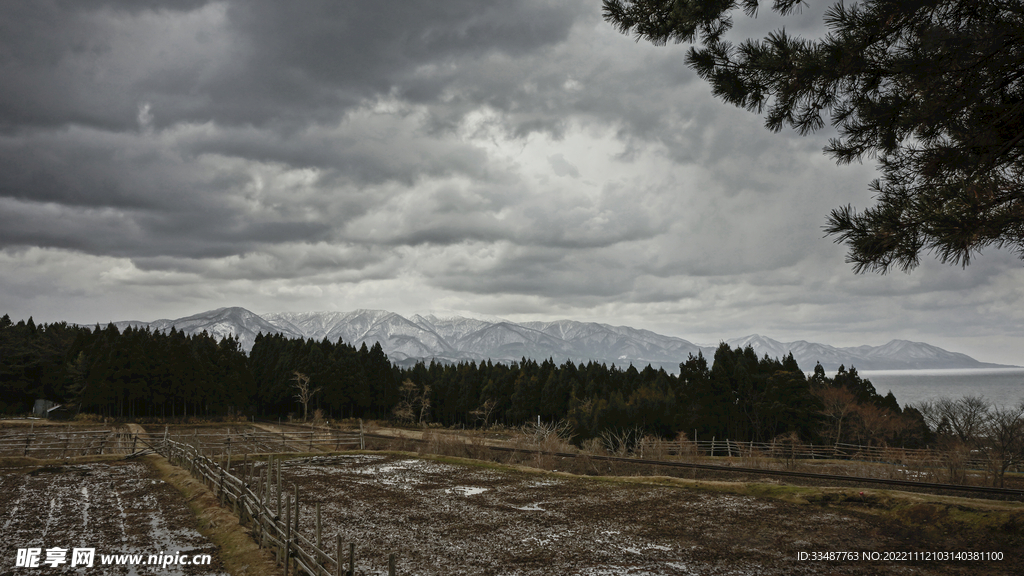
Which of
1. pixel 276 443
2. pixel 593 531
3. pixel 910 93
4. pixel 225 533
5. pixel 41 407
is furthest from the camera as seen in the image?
pixel 41 407

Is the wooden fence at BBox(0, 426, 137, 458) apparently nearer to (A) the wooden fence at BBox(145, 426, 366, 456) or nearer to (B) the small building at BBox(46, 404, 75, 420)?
(A) the wooden fence at BBox(145, 426, 366, 456)

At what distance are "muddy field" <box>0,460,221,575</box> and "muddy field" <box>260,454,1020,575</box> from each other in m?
3.50

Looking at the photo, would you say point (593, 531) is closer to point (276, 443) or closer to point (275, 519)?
point (275, 519)

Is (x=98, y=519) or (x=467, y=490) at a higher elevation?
(x=98, y=519)

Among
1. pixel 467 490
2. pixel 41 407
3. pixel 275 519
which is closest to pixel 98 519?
pixel 275 519

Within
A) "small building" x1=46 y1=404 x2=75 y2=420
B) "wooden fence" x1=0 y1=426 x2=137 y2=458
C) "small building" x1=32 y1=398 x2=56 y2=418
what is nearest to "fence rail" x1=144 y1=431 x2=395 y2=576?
"wooden fence" x1=0 y1=426 x2=137 y2=458

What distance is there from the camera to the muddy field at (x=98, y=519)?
11.3m

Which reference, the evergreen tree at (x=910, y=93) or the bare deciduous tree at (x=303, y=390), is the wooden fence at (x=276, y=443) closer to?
the bare deciduous tree at (x=303, y=390)

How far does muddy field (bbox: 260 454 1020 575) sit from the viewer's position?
10.7 m

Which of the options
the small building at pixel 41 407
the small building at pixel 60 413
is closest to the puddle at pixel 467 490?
the small building at pixel 60 413

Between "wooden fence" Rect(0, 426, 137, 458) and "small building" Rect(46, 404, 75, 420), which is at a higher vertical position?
"wooden fence" Rect(0, 426, 137, 458)

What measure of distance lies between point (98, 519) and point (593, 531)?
1397 centimetres

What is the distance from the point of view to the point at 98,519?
46.2 feet

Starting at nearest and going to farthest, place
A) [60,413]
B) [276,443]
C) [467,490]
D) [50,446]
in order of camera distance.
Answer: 1. [467,490]
2. [50,446]
3. [276,443]
4. [60,413]
